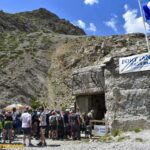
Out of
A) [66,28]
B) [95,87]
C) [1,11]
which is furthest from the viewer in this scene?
[66,28]

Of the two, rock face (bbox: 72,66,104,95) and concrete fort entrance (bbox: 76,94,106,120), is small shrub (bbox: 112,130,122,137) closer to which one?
rock face (bbox: 72,66,104,95)

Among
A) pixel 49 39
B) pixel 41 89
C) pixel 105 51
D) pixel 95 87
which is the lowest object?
pixel 95 87

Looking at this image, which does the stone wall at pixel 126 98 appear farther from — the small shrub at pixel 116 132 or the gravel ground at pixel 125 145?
the gravel ground at pixel 125 145

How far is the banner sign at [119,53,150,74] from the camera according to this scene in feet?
65.5

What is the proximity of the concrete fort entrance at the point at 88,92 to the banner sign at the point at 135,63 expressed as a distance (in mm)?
4677

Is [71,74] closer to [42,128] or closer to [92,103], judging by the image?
[92,103]

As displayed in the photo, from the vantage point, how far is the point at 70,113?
21.7 meters

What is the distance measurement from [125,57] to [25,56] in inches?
1367

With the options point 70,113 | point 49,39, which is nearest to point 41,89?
point 49,39

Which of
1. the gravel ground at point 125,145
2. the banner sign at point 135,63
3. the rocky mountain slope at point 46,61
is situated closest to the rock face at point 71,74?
the rocky mountain slope at point 46,61

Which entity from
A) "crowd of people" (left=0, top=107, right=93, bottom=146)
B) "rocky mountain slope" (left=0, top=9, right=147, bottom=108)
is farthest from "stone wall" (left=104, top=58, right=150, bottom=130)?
"rocky mountain slope" (left=0, top=9, right=147, bottom=108)

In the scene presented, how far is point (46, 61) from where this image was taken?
5503cm

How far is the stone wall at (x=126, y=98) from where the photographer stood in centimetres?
1983

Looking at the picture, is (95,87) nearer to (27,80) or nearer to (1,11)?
(27,80)
